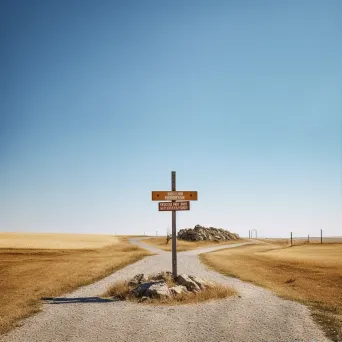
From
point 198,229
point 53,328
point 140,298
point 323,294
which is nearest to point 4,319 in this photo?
point 53,328

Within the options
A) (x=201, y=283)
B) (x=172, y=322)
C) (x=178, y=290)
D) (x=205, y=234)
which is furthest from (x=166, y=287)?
(x=205, y=234)

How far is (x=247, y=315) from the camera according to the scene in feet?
36.8

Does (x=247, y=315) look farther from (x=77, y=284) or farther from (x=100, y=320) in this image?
(x=77, y=284)

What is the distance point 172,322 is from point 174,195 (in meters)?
7.26

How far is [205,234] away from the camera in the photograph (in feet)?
286

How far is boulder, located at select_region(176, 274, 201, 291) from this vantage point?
14.3 meters

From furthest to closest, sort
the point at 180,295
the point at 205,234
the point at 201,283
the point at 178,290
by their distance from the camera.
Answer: the point at 205,234
the point at 201,283
the point at 178,290
the point at 180,295

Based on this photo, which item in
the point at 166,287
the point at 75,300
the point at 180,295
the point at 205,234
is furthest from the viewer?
the point at 205,234

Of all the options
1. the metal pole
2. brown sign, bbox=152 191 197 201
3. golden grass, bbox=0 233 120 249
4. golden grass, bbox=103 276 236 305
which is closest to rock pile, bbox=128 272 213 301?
golden grass, bbox=103 276 236 305

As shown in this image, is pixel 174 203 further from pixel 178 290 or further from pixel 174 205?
pixel 178 290

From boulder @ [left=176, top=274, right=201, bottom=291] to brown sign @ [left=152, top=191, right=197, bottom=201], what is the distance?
3.80m

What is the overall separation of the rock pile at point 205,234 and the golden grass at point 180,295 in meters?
68.7

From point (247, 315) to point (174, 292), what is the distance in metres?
3.44

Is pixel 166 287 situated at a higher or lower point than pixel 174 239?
lower
